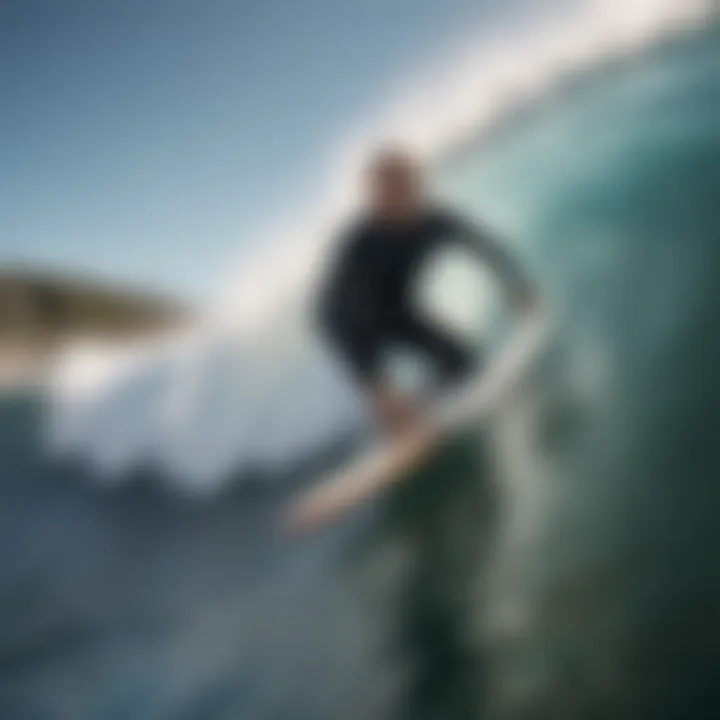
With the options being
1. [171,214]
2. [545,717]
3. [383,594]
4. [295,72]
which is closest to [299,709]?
[383,594]

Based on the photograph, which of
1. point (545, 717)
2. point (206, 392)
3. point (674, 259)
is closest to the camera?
point (545, 717)

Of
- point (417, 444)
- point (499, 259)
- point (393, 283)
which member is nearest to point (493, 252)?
point (499, 259)

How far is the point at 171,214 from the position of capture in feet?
4.46

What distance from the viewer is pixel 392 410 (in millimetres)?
1201

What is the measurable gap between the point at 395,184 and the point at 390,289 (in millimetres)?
125

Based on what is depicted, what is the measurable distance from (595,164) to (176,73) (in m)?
0.52

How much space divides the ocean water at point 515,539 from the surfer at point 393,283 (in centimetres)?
4

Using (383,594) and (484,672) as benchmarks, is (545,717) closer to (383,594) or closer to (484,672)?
(484,672)

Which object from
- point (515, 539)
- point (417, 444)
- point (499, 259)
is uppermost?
point (499, 259)

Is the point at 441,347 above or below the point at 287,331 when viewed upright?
below

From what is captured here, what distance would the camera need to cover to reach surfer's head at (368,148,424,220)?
4.12ft

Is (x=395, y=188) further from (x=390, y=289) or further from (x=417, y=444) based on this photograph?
(x=417, y=444)

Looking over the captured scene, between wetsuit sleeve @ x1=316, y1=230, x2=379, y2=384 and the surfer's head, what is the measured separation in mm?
44

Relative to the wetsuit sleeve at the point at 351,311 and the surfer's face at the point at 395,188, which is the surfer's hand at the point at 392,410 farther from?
the surfer's face at the point at 395,188
